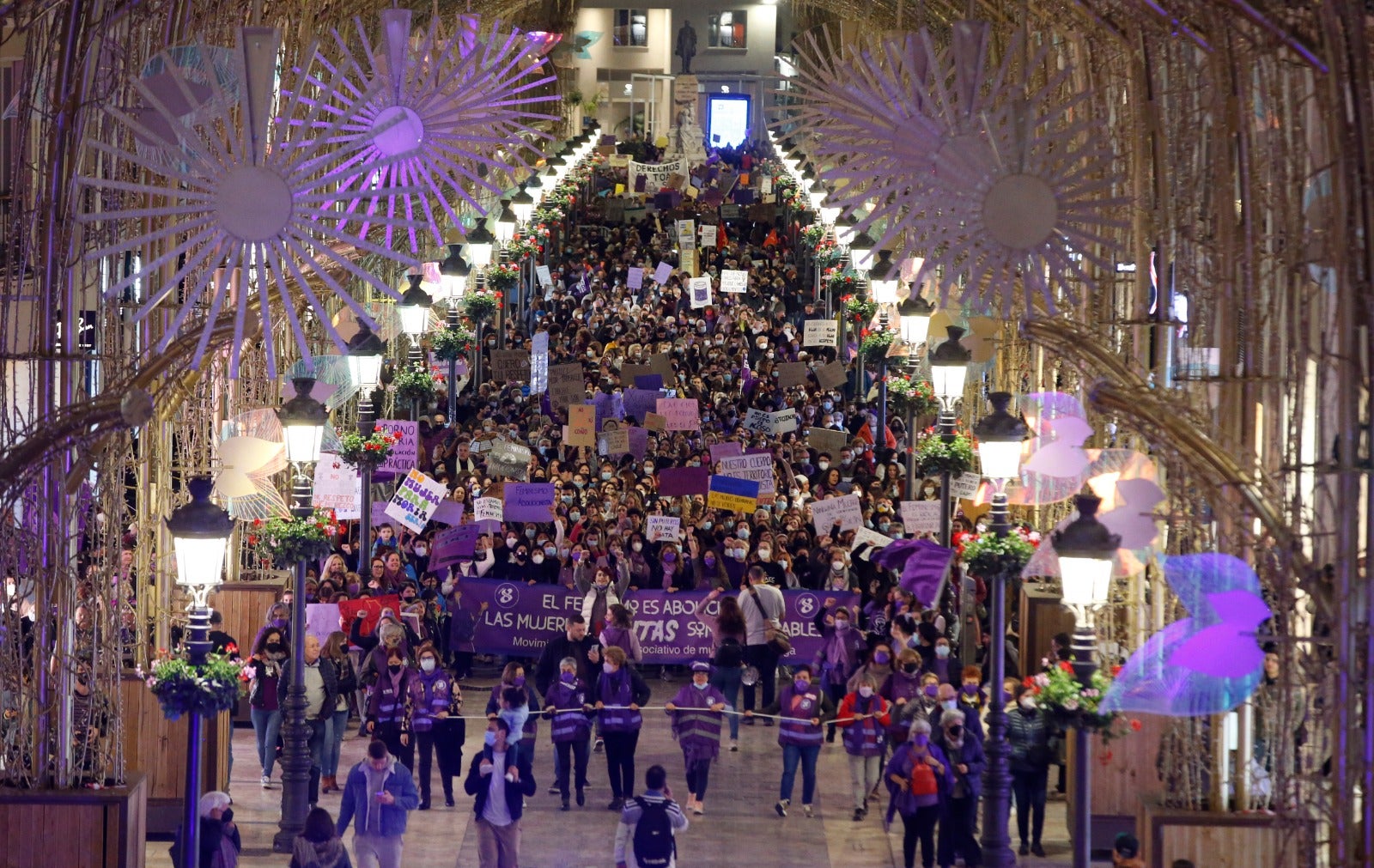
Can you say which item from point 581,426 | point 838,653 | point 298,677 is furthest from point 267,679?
point 581,426

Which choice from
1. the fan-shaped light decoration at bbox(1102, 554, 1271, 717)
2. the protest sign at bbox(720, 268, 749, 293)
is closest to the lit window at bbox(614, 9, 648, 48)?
the protest sign at bbox(720, 268, 749, 293)

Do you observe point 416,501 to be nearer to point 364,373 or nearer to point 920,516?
point 364,373

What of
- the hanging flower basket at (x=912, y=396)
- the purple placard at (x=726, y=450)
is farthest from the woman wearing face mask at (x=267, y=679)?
the hanging flower basket at (x=912, y=396)

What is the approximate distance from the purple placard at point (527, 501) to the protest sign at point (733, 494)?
218cm

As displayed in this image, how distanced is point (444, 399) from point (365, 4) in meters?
9.32

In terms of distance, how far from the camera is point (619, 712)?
1916cm

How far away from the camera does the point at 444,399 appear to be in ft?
116

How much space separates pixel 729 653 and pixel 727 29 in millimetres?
68057

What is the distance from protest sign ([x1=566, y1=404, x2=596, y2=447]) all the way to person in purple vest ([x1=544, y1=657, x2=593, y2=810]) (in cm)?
1131

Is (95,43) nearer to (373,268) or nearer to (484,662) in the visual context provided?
(484,662)

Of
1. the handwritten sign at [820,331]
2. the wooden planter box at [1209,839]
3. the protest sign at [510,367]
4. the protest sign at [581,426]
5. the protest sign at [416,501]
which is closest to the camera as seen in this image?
the wooden planter box at [1209,839]

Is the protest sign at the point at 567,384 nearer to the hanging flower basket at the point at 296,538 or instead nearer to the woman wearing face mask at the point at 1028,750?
the hanging flower basket at the point at 296,538

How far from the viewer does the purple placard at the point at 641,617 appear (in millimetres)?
23391

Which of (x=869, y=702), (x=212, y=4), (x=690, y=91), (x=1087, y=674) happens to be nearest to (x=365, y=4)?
(x=212, y=4)
